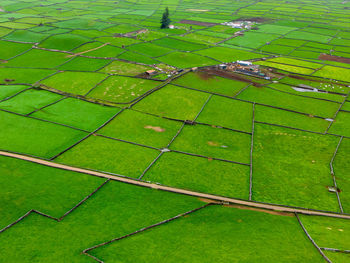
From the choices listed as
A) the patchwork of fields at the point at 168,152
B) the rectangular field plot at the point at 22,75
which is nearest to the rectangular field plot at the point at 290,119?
the patchwork of fields at the point at 168,152

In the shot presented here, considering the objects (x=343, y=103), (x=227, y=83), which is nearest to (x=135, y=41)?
(x=227, y=83)

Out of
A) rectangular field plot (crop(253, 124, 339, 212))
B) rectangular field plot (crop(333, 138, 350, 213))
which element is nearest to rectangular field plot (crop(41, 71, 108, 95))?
rectangular field plot (crop(253, 124, 339, 212))

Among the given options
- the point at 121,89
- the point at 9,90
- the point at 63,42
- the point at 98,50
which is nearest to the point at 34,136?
the point at 9,90

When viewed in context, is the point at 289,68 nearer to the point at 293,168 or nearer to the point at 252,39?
the point at 252,39

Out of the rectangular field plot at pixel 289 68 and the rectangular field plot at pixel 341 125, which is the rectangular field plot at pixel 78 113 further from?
the rectangular field plot at pixel 289 68

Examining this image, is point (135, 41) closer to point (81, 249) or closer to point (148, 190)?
point (148, 190)

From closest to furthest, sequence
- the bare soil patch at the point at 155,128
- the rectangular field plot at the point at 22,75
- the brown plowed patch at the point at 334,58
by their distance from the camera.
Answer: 1. the bare soil patch at the point at 155,128
2. the rectangular field plot at the point at 22,75
3. the brown plowed patch at the point at 334,58
